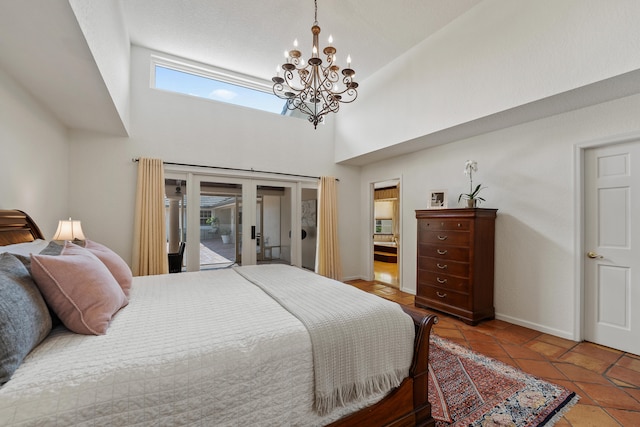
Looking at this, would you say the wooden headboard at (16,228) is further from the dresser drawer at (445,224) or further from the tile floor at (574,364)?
the dresser drawer at (445,224)

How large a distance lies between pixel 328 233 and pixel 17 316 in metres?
4.19

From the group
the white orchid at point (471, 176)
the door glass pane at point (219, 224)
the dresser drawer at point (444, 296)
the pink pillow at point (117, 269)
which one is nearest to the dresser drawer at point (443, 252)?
the dresser drawer at point (444, 296)

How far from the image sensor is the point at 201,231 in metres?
4.12

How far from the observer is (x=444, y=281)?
3.39m

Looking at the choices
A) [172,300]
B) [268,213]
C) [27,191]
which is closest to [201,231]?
[268,213]

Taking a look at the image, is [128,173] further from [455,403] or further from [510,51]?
[510,51]

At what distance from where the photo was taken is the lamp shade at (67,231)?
2527 mm

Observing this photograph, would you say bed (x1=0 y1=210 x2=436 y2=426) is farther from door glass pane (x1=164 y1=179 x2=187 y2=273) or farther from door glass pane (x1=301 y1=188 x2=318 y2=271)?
door glass pane (x1=301 y1=188 x2=318 y2=271)

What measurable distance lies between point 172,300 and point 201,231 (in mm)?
2573

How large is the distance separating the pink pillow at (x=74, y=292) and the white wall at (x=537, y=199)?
3.84m

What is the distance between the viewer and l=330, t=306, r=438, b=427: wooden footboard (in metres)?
1.37

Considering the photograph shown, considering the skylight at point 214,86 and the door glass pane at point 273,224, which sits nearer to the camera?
the skylight at point 214,86

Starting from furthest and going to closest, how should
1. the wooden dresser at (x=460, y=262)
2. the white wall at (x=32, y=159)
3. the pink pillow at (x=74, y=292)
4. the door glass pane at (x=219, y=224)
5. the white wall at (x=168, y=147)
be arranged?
1. the door glass pane at (x=219, y=224)
2. the white wall at (x=168, y=147)
3. the wooden dresser at (x=460, y=262)
4. the white wall at (x=32, y=159)
5. the pink pillow at (x=74, y=292)

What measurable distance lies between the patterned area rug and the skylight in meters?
4.45
